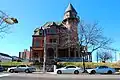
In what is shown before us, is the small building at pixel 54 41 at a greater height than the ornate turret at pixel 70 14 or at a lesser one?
lesser

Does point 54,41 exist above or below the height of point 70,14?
below

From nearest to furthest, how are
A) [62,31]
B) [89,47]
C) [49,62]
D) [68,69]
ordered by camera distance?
[68,69]
[89,47]
[49,62]
[62,31]

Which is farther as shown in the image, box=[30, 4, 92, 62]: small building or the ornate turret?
the ornate turret

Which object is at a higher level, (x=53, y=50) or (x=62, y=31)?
(x=62, y=31)

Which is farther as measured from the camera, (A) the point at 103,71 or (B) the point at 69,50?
(B) the point at 69,50

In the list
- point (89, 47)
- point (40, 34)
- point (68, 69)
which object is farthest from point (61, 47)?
point (68, 69)

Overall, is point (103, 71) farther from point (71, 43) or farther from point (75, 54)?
point (75, 54)

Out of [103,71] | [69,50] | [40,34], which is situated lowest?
[103,71]

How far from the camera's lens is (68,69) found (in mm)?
33344

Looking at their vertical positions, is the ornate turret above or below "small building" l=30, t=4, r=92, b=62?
above

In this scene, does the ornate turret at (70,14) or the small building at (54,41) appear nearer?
the small building at (54,41)

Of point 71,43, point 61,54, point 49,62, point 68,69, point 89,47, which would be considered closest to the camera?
point 68,69

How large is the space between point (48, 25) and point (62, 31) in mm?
6427

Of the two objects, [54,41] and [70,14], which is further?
[70,14]
